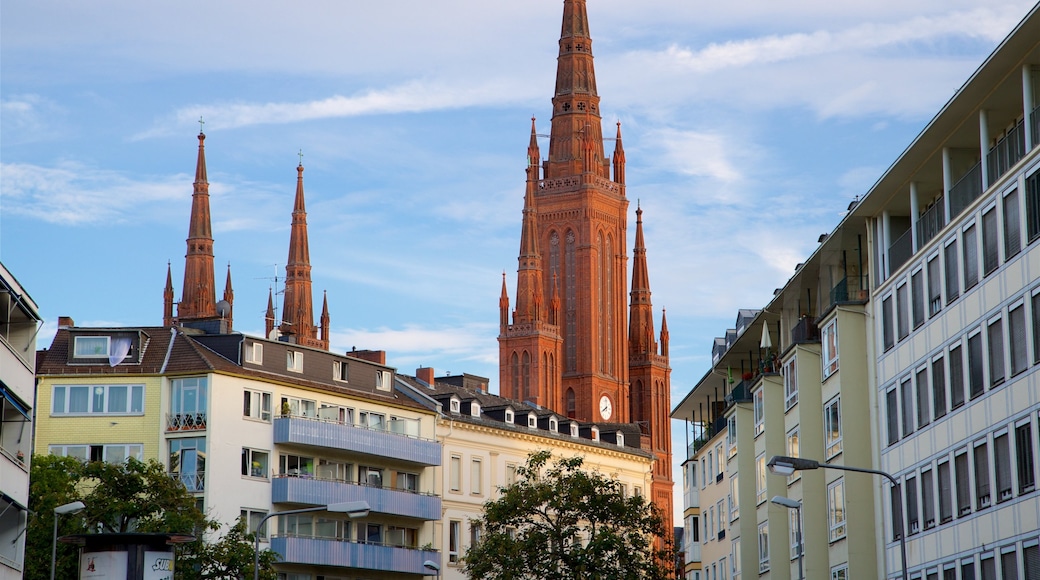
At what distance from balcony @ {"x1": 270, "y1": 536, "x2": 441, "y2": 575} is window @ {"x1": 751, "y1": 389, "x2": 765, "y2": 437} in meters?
20.8

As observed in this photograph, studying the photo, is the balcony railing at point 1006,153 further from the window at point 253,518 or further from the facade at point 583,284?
the facade at point 583,284

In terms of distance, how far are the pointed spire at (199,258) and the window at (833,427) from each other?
8998cm

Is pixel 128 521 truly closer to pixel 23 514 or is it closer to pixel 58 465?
pixel 58 465

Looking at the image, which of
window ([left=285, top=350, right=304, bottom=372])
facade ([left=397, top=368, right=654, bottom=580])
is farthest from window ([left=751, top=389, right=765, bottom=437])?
window ([left=285, top=350, right=304, bottom=372])

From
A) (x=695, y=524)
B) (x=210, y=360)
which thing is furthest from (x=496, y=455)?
(x=210, y=360)

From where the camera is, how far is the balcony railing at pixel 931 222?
46.8m

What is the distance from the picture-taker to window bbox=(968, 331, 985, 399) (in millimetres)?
42531

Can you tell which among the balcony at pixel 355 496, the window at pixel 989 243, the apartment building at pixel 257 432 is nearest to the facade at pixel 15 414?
the apartment building at pixel 257 432

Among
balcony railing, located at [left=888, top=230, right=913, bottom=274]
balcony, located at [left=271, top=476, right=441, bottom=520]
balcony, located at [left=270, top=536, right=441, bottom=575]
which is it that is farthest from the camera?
balcony, located at [left=271, top=476, right=441, bottom=520]

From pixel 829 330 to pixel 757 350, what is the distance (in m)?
16.8

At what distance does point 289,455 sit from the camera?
254 feet

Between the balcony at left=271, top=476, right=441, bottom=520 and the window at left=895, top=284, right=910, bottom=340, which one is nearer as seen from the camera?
the window at left=895, top=284, right=910, bottom=340

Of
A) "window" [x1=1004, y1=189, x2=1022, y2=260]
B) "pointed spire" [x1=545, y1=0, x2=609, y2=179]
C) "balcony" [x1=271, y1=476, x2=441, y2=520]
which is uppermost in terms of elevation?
"pointed spire" [x1=545, y1=0, x2=609, y2=179]

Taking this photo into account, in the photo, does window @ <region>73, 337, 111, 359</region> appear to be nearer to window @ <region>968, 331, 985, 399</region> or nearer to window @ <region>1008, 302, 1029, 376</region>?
window @ <region>968, 331, 985, 399</region>
